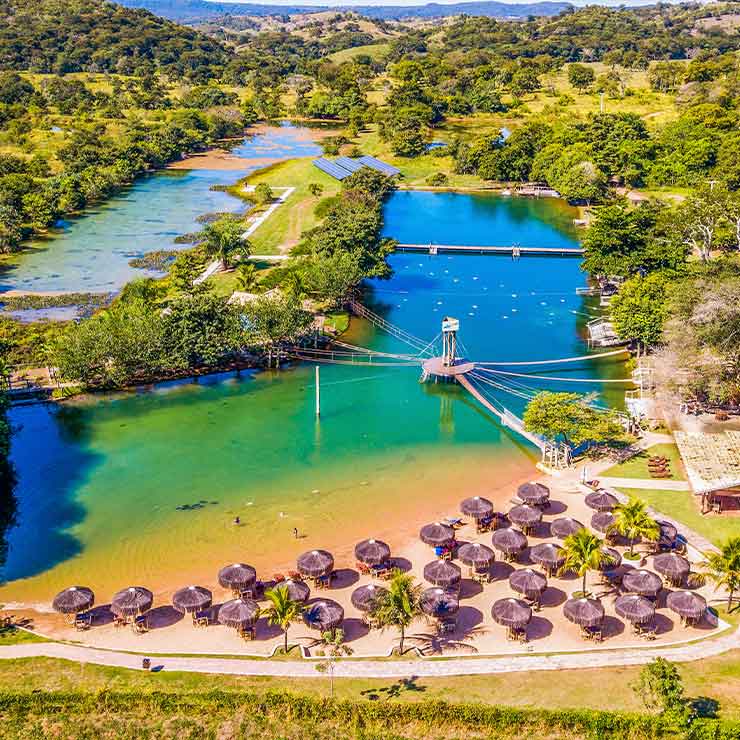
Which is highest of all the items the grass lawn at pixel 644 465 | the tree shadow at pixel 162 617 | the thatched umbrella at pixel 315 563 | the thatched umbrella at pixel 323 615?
the grass lawn at pixel 644 465

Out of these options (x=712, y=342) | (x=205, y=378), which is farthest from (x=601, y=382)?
(x=205, y=378)

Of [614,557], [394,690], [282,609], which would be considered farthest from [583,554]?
[282,609]

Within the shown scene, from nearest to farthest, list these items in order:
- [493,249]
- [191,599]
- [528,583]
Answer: [191,599]
[528,583]
[493,249]

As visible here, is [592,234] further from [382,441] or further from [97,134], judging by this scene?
[97,134]

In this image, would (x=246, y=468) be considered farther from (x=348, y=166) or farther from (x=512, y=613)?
(x=348, y=166)

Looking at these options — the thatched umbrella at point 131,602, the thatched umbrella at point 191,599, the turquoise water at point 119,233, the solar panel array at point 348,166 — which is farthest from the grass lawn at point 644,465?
the solar panel array at point 348,166

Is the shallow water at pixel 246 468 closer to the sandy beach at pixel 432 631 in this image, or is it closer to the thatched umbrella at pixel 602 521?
the sandy beach at pixel 432 631
